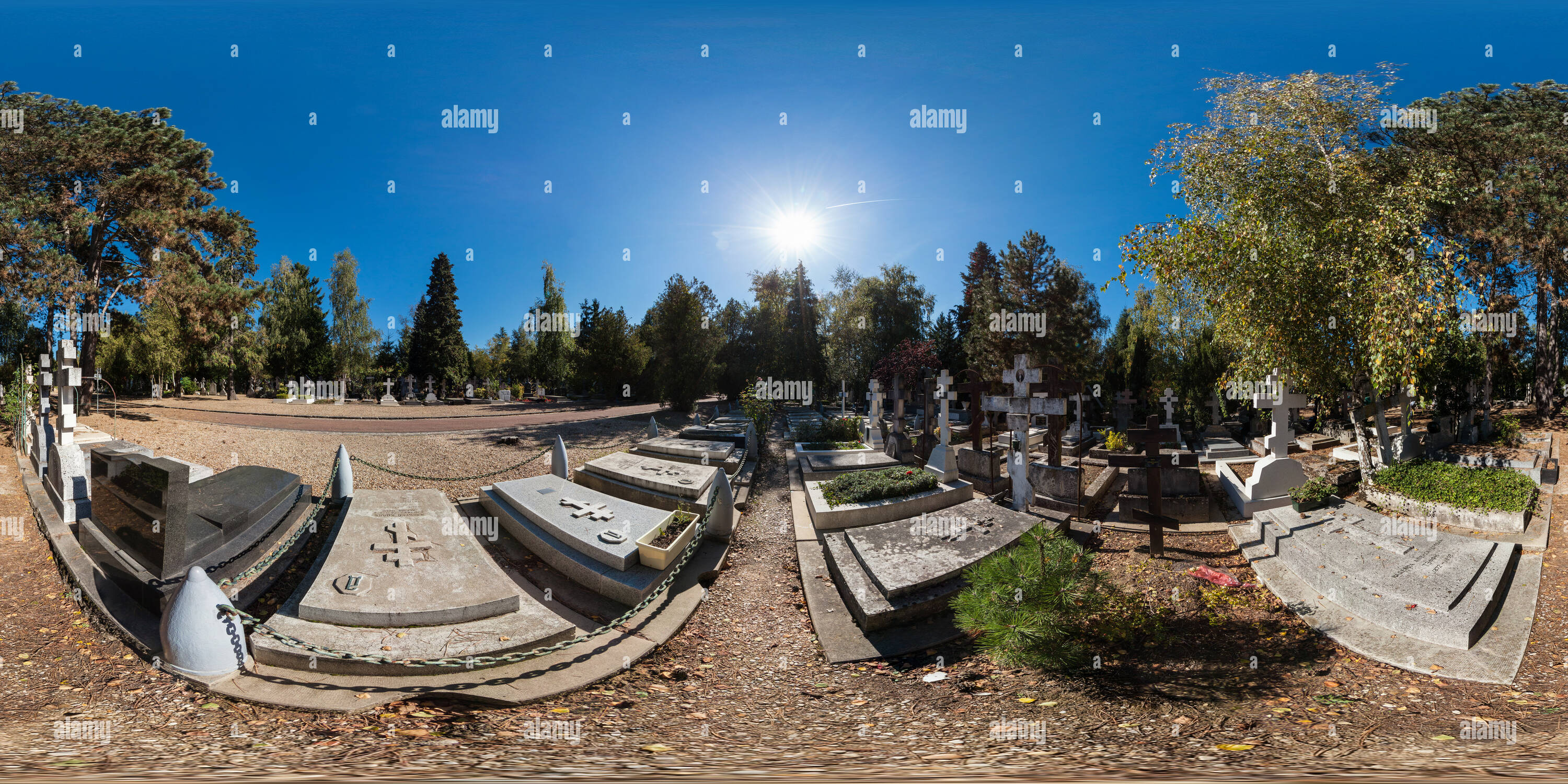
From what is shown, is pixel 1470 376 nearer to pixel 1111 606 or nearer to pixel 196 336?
pixel 1111 606

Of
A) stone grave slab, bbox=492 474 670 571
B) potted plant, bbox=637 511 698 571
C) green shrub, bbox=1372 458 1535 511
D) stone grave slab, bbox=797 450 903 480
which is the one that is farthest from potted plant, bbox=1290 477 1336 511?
stone grave slab, bbox=492 474 670 571

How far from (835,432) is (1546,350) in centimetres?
1915

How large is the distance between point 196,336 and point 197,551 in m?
4.27

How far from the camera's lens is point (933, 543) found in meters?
6.24

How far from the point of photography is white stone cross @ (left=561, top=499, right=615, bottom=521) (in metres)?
6.30

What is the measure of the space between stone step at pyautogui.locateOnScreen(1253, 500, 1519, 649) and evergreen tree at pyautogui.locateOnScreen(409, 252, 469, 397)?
18.3 metres

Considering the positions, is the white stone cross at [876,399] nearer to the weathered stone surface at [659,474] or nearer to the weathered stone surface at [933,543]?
the weathered stone surface at [659,474]

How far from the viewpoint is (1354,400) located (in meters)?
8.55

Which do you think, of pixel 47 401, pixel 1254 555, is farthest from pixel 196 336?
pixel 1254 555

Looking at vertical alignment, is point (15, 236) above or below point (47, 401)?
above

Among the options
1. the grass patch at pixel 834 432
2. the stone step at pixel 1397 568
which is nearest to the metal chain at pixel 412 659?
the stone step at pixel 1397 568

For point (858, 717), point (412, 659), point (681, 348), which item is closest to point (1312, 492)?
point (858, 717)

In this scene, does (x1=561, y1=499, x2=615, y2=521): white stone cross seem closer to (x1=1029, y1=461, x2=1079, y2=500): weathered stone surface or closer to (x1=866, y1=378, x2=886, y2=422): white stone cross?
(x1=1029, y1=461, x2=1079, y2=500): weathered stone surface

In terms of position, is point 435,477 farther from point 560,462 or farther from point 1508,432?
point 1508,432
